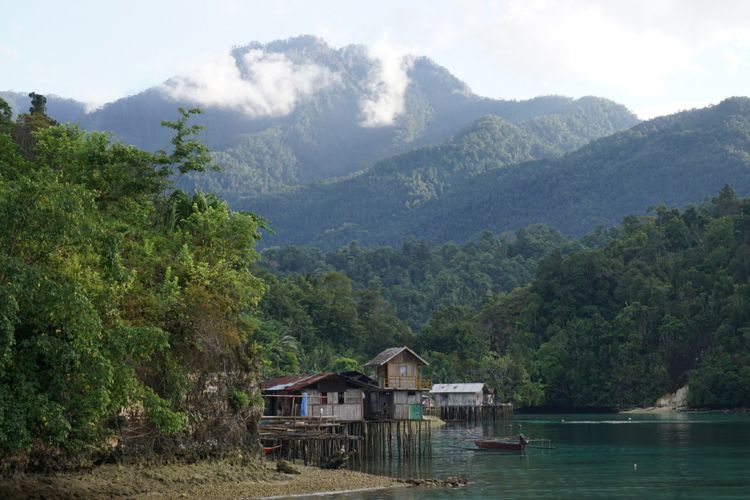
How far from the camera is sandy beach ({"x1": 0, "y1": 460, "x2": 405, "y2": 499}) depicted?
3184 centimetres

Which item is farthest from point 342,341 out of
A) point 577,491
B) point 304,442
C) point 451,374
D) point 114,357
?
point 114,357

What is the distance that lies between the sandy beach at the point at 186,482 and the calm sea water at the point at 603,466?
2.28m

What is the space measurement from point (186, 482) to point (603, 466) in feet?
89.2

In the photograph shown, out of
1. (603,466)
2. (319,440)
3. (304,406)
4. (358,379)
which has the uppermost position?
(358,379)

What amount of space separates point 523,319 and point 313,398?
10801 centimetres

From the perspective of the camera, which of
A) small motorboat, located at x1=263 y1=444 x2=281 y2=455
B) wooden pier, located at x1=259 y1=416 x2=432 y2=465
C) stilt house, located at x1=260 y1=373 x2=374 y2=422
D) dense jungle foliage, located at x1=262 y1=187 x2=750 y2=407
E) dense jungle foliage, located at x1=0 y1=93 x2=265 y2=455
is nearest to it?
dense jungle foliage, located at x1=0 y1=93 x2=265 y2=455

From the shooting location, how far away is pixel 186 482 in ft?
120

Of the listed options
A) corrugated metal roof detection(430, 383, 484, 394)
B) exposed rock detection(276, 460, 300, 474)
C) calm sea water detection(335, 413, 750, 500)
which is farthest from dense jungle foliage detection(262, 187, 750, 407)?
exposed rock detection(276, 460, 300, 474)

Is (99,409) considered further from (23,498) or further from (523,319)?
(523,319)

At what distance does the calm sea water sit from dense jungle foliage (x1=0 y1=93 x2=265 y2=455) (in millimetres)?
8907

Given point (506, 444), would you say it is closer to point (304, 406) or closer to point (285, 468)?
point (304, 406)

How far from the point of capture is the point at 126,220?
142ft

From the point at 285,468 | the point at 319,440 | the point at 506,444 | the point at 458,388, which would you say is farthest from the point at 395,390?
the point at 458,388

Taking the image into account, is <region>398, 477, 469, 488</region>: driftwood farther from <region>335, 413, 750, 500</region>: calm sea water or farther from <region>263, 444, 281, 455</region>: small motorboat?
<region>263, 444, 281, 455</region>: small motorboat
